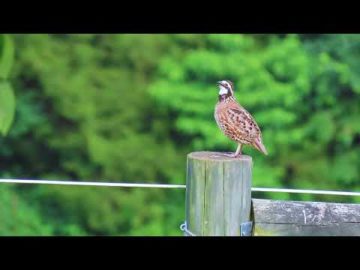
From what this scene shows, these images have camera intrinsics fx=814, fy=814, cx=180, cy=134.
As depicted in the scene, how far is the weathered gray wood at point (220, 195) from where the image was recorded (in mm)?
1872

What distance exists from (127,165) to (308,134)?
6.33 ft

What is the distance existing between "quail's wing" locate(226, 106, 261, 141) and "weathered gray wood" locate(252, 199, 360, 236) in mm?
617

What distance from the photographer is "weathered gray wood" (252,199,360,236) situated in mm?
1849

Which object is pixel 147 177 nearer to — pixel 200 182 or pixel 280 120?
pixel 280 120

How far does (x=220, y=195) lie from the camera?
6.14 ft

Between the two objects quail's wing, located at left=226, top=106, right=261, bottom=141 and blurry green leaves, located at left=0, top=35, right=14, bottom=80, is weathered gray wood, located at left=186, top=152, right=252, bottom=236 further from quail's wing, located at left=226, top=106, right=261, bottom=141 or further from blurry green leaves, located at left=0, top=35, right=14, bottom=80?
blurry green leaves, located at left=0, top=35, right=14, bottom=80

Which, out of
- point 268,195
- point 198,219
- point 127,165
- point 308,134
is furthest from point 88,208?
point 198,219

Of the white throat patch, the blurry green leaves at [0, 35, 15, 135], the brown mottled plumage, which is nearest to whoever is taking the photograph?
the blurry green leaves at [0, 35, 15, 135]

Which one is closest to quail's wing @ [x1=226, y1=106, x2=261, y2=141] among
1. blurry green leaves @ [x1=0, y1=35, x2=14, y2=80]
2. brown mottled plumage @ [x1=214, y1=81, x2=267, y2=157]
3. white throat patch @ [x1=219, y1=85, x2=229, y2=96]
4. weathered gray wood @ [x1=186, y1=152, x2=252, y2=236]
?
brown mottled plumage @ [x1=214, y1=81, x2=267, y2=157]

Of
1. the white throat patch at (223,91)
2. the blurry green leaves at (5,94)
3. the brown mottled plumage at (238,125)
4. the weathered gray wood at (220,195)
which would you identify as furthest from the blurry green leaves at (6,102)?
the white throat patch at (223,91)

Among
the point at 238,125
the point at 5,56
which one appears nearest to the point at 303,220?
the point at 238,125

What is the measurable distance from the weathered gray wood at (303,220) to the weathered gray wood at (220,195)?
0.16ft

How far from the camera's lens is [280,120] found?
8.37 m

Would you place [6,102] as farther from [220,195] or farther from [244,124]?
[244,124]
